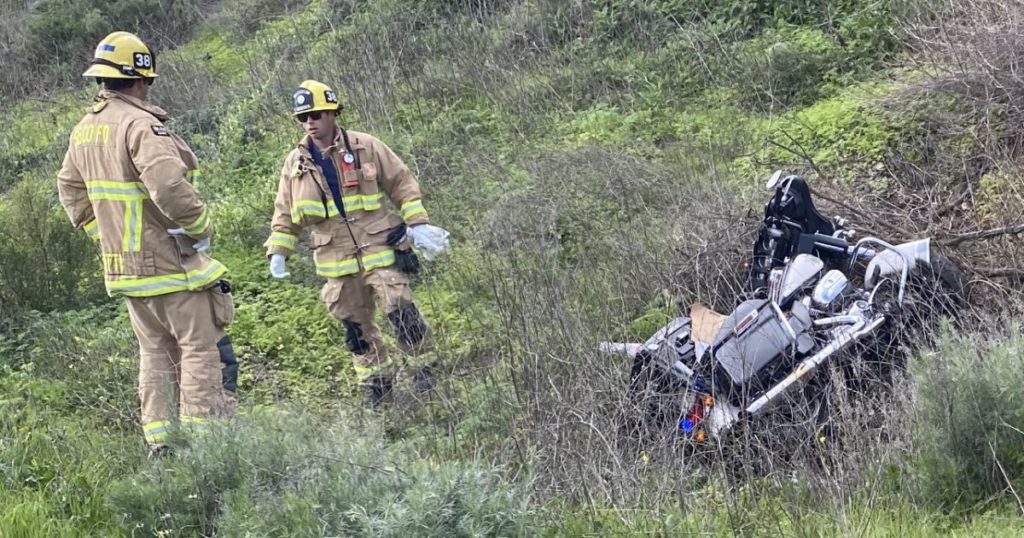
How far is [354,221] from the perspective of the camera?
19.2ft

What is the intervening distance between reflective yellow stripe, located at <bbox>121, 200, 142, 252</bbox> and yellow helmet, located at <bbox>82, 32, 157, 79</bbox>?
63cm

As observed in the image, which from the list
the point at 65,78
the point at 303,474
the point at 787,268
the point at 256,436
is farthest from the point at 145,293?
the point at 65,78

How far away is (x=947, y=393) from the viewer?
3582mm

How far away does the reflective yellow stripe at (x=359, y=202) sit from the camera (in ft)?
19.2

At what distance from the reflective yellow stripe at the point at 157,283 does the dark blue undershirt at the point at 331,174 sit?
106 centimetres

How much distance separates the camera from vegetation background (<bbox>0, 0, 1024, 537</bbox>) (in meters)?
3.54

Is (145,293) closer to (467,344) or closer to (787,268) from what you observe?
(467,344)

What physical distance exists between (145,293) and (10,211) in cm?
321

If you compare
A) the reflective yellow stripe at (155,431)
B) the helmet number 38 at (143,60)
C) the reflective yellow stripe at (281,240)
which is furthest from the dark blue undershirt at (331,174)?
the reflective yellow stripe at (155,431)

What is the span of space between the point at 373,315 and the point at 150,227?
1604mm

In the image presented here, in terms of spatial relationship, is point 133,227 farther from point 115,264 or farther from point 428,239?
point 428,239

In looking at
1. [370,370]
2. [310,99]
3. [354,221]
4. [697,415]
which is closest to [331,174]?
[354,221]

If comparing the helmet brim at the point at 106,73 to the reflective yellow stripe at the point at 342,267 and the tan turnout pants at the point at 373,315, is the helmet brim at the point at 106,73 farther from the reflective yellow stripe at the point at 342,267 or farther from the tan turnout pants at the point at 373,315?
the tan turnout pants at the point at 373,315

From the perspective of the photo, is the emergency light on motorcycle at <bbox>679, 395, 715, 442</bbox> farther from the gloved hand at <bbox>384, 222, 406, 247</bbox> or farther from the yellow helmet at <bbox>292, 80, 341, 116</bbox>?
the yellow helmet at <bbox>292, 80, 341, 116</bbox>
